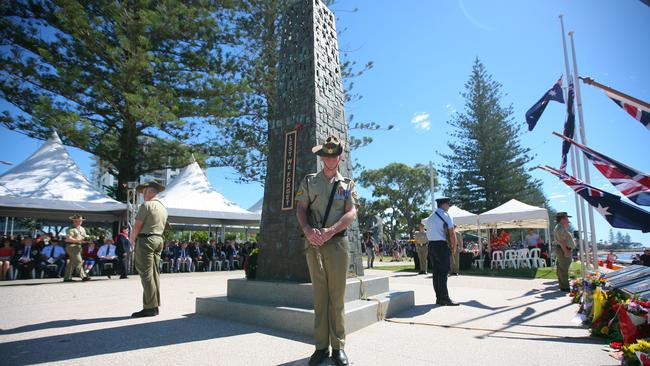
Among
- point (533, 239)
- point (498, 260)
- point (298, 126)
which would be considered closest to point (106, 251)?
point (298, 126)

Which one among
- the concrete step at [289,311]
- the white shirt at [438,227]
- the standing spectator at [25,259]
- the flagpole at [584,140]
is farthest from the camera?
the standing spectator at [25,259]

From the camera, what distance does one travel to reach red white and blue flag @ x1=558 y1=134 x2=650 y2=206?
4098mm

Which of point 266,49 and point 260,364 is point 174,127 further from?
point 260,364

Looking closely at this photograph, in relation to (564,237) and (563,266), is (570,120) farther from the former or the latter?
(563,266)

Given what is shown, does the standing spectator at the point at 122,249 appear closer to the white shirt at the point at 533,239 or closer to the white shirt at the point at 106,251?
the white shirt at the point at 106,251

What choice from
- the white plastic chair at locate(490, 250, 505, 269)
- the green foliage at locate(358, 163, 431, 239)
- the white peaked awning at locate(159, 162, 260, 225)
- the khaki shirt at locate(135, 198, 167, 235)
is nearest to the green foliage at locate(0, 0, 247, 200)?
the white peaked awning at locate(159, 162, 260, 225)

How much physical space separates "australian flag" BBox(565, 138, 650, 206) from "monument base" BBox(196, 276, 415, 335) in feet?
10.4

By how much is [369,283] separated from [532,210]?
11226mm

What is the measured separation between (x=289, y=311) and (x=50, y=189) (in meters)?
11.8

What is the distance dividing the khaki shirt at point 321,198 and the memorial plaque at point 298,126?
1713 millimetres

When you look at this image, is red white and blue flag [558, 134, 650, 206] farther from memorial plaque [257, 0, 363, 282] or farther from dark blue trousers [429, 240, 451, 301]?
memorial plaque [257, 0, 363, 282]

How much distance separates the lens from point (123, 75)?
13.5m

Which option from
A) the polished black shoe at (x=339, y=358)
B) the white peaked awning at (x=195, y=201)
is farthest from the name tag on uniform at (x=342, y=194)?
the white peaked awning at (x=195, y=201)

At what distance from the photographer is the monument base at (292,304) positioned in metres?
3.97
